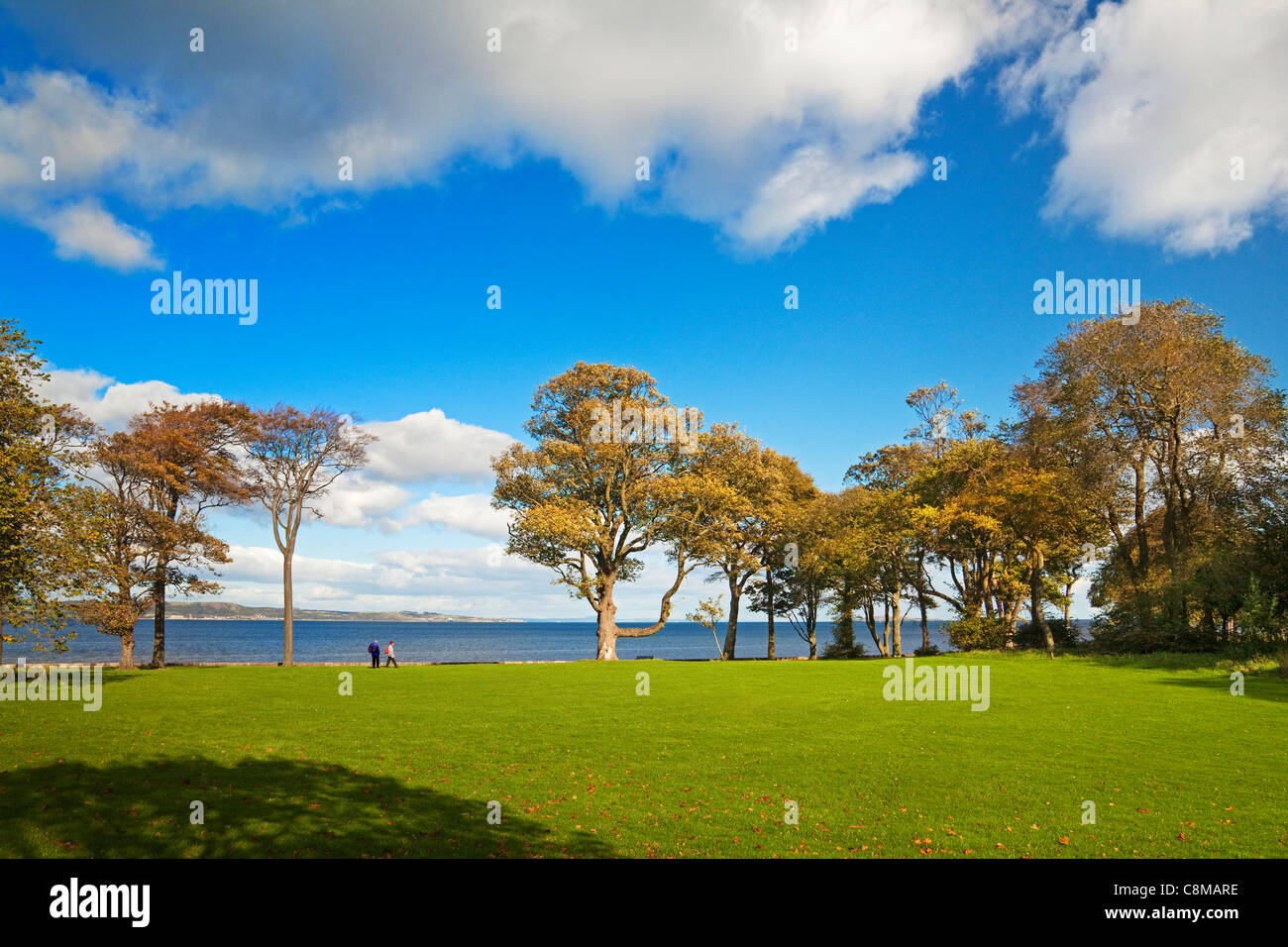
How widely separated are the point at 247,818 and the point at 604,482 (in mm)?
36995

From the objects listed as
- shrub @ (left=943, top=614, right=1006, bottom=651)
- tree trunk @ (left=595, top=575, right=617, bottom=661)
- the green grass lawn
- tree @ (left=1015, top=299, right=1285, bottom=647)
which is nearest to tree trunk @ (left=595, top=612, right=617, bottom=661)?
tree trunk @ (left=595, top=575, right=617, bottom=661)

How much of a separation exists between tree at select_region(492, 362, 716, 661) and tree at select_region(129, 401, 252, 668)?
1648cm

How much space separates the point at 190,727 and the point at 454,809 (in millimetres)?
10921

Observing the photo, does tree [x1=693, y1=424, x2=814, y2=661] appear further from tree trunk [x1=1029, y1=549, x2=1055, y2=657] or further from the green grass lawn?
the green grass lawn

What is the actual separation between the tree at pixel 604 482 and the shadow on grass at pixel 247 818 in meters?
30.3

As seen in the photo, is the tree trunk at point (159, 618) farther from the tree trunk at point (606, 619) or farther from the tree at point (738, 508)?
the tree at point (738, 508)

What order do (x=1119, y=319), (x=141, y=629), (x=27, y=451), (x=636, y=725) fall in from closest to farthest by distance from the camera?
(x=636, y=725), (x=27, y=451), (x=1119, y=319), (x=141, y=629)

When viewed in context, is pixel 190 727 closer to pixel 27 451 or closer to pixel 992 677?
pixel 27 451

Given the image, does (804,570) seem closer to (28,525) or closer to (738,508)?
(738,508)

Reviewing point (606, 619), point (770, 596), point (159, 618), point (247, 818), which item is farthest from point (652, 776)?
point (770, 596)

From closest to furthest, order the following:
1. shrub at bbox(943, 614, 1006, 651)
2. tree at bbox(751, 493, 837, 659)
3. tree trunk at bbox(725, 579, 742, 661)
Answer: shrub at bbox(943, 614, 1006, 651)
tree at bbox(751, 493, 837, 659)
tree trunk at bbox(725, 579, 742, 661)

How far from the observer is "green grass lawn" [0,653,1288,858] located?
873 cm

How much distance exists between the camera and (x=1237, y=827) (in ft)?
30.1
